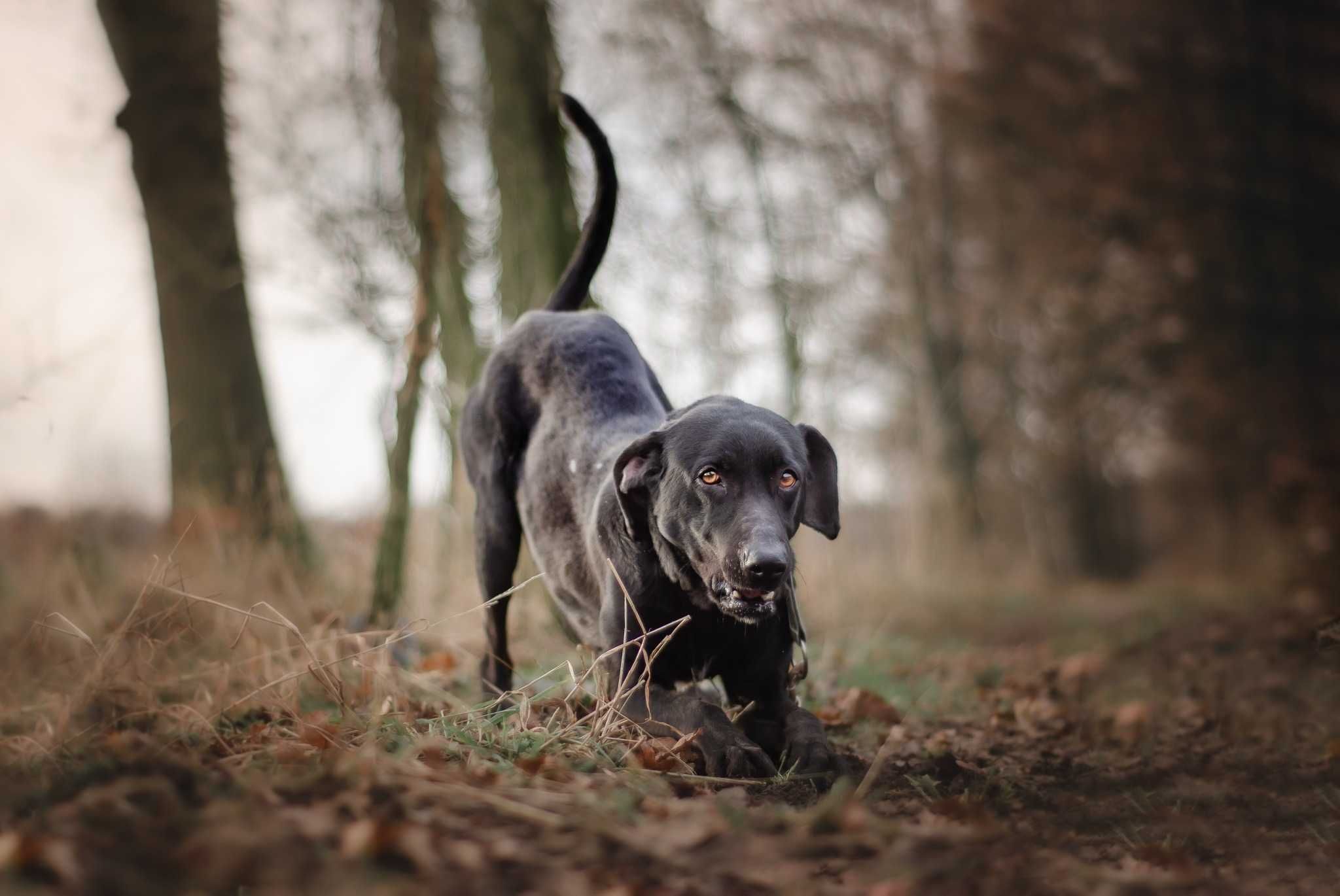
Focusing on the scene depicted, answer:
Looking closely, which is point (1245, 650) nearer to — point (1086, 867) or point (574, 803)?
point (1086, 867)

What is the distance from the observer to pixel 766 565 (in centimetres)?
286

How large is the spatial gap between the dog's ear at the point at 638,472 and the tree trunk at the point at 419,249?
2.53 meters

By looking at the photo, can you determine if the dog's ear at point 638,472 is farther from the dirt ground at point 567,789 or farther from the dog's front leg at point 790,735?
the dog's front leg at point 790,735

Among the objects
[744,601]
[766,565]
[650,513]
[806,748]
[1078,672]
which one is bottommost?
[1078,672]

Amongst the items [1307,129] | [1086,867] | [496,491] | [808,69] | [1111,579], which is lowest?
[1111,579]

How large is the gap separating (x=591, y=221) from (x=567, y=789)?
3.01 meters

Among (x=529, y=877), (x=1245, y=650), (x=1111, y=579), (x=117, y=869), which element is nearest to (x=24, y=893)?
(x=117, y=869)

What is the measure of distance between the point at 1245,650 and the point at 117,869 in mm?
6886

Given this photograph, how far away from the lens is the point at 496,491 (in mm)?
4562

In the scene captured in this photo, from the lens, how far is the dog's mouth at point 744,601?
3012 mm

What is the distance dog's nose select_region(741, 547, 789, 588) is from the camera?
113 inches

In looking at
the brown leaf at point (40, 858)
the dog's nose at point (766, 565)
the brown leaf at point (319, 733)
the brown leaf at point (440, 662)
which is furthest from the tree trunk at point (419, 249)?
the brown leaf at point (40, 858)

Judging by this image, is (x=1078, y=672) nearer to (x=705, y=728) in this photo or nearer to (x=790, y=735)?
(x=790, y=735)

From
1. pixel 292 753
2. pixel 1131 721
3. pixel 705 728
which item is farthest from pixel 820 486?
pixel 1131 721
